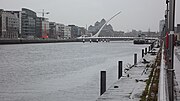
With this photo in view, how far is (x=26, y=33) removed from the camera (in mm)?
194250

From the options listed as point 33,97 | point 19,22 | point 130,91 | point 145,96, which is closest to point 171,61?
point 145,96

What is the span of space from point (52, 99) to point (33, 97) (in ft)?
3.75

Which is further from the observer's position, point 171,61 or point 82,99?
point 82,99

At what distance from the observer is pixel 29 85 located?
70.3 feet

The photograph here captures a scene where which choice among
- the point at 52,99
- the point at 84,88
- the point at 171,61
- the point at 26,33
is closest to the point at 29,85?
the point at 84,88

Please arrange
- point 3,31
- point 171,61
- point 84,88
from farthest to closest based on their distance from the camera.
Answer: point 3,31
point 84,88
point 171,61

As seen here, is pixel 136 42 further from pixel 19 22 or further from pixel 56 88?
pixel 56 88

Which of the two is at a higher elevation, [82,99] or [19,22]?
[19,22]

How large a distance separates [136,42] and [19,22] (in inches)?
2514

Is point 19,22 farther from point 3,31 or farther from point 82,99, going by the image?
point 82,99

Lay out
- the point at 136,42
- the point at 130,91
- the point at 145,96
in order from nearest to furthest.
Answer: the point at 145,96 < the point at 130,91 < the point at 136,42

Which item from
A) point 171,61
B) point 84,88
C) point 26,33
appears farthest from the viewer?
point 26,33

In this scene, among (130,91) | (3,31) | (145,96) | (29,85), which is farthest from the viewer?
(3,31)

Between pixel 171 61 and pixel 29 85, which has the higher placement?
pixel 171 61
